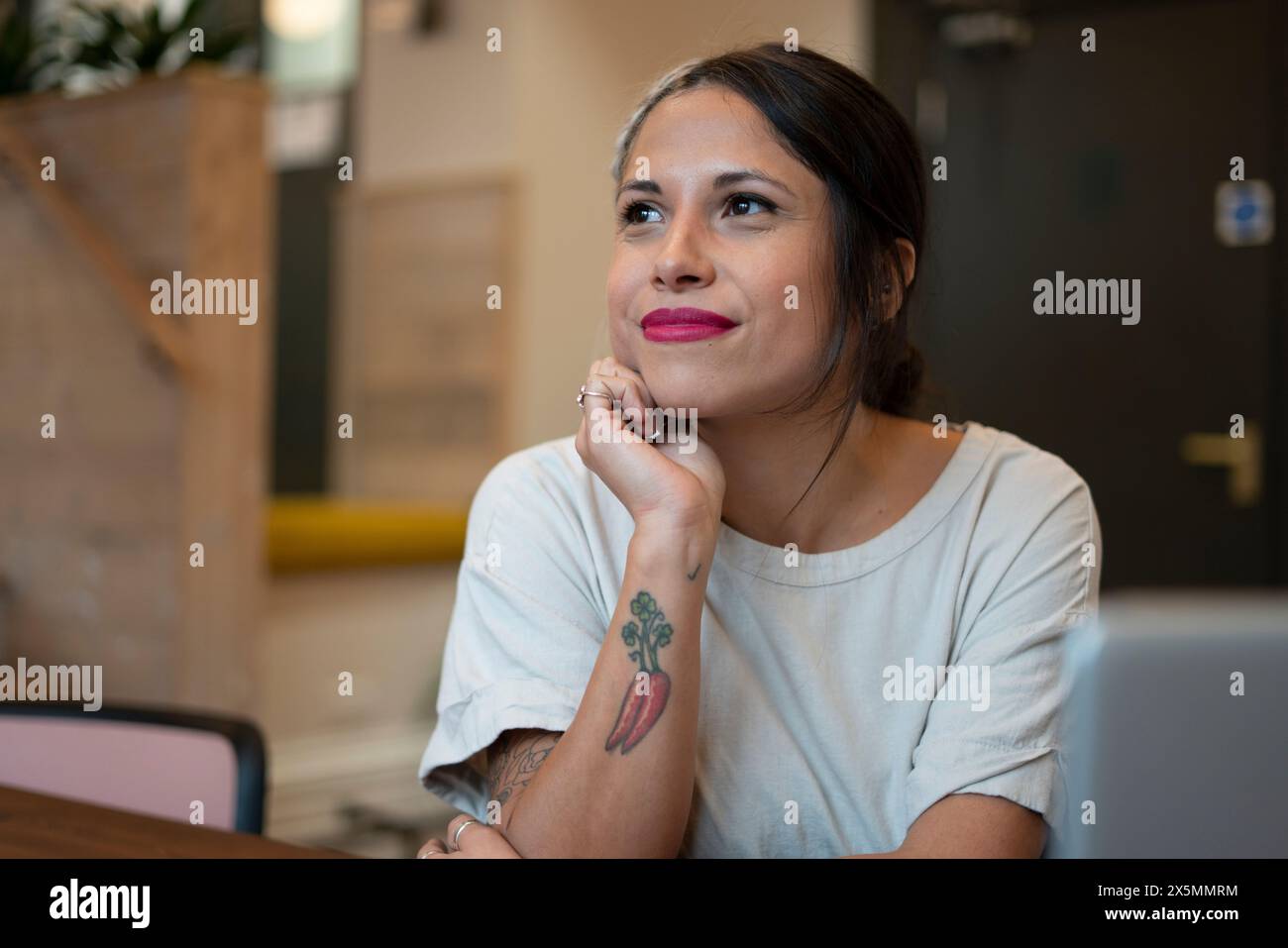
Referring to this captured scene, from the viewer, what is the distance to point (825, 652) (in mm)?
1298

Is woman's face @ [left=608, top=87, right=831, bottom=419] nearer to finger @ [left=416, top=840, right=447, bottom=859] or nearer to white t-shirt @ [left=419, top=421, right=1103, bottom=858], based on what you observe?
white t-shirt @ [left=419, top=421, right=1103, bottom=858]

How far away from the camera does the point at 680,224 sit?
1.27 metres

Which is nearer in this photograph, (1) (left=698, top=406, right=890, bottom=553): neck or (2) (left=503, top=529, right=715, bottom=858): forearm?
(2) (left=503, top=529, right=715, bottom=858): forearm

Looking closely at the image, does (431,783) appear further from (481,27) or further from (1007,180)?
(481,27)

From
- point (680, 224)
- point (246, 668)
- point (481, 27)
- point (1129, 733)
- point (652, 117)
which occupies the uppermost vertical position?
point (481, 27)

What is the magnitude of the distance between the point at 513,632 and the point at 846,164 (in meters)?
0.55

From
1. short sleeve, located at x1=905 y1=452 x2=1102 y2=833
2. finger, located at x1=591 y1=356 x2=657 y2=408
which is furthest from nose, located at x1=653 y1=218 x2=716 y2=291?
short sleeve, located at x1=905 y1=452 x2=1102 y2=833

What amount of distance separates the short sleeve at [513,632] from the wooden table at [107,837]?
20 centimetres

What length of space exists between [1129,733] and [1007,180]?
3.22 m

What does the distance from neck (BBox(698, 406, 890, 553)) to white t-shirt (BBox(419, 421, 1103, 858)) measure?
0.05m

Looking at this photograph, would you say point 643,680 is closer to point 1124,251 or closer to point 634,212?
point 634,212

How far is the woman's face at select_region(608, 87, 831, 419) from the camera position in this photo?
1.27m

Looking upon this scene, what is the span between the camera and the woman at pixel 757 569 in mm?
1166
